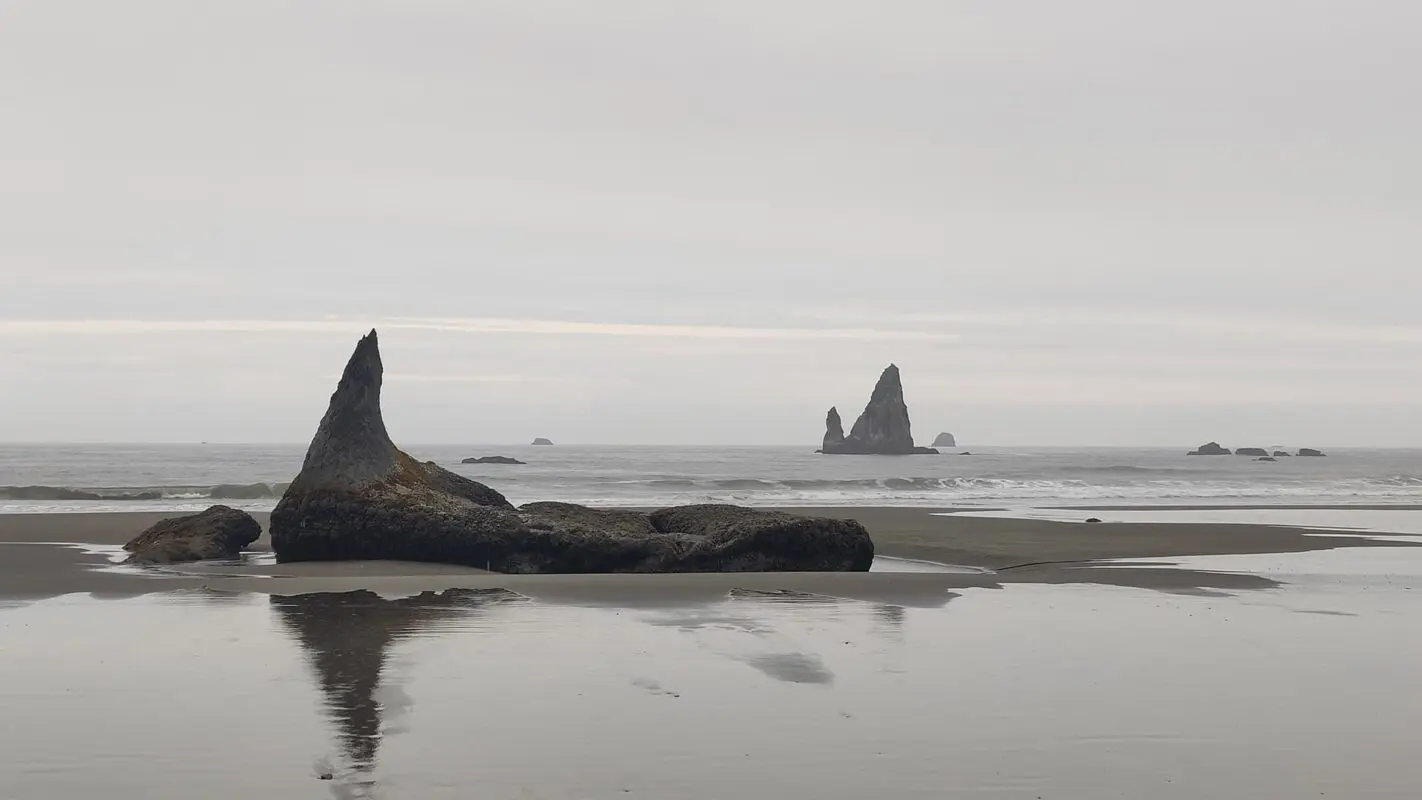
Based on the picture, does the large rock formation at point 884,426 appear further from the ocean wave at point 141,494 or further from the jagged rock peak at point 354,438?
the jagged rock peak at point 354,438

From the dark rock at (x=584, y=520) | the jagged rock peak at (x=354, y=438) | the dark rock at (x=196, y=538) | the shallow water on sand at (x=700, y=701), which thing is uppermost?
the jagged rock peak at (x=354, y=438)

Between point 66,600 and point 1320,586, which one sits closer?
point 66,600

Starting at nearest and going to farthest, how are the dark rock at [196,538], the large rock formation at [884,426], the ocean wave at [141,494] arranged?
the dark rock at [196,538] < the ocean wave at [141,494] < the large rock formation at [884,426]

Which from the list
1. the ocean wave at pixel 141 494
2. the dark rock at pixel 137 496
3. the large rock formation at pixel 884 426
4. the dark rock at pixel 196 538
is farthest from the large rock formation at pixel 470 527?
the large rock formation at pixel 884 426

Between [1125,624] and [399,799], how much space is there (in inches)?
326

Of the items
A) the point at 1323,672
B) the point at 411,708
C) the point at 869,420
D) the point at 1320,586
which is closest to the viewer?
the point at 411,708

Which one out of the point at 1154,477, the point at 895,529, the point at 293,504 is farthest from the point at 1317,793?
the point at 1154,477

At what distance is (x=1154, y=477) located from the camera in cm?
7206

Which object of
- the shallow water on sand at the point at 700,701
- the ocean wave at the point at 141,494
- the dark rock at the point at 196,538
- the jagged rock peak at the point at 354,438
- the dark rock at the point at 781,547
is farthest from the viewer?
the ocean wave at the point at 141,494

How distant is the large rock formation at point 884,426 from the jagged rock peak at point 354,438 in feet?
413

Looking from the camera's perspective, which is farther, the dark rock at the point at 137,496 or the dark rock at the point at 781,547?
the dark rock at the point at 137,496

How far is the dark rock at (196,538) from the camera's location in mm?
17953

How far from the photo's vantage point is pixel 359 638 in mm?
10547

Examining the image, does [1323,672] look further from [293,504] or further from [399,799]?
[293,504]
